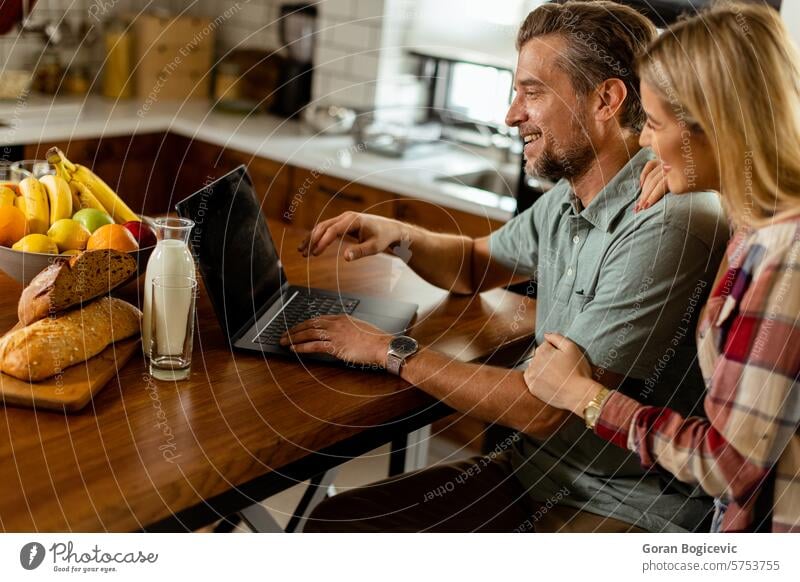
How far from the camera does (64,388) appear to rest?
868mm

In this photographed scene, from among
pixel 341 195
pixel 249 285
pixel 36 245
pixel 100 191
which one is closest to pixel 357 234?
pixel 249 285

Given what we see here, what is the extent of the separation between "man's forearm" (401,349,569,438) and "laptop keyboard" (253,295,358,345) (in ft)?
0.58

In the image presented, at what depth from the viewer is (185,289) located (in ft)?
3.09

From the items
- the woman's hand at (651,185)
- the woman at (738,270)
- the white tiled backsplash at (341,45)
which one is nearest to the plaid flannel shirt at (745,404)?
the woman at (738,270)

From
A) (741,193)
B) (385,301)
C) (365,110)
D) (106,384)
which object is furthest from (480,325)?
(365,110)

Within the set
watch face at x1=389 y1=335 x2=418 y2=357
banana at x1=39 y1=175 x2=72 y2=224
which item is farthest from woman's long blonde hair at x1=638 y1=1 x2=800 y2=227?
banana at x1=39 y1=175 x2=72 y2=224

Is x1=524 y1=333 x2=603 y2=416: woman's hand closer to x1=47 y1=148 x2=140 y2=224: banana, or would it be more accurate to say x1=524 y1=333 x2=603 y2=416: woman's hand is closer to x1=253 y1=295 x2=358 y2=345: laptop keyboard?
x1=253 y1=295 x2=358 y2=345: laptop keyboard

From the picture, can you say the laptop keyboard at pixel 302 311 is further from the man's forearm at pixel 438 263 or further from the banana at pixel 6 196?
the banana at pixel 6 196

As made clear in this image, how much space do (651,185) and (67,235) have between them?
73 centimetres
